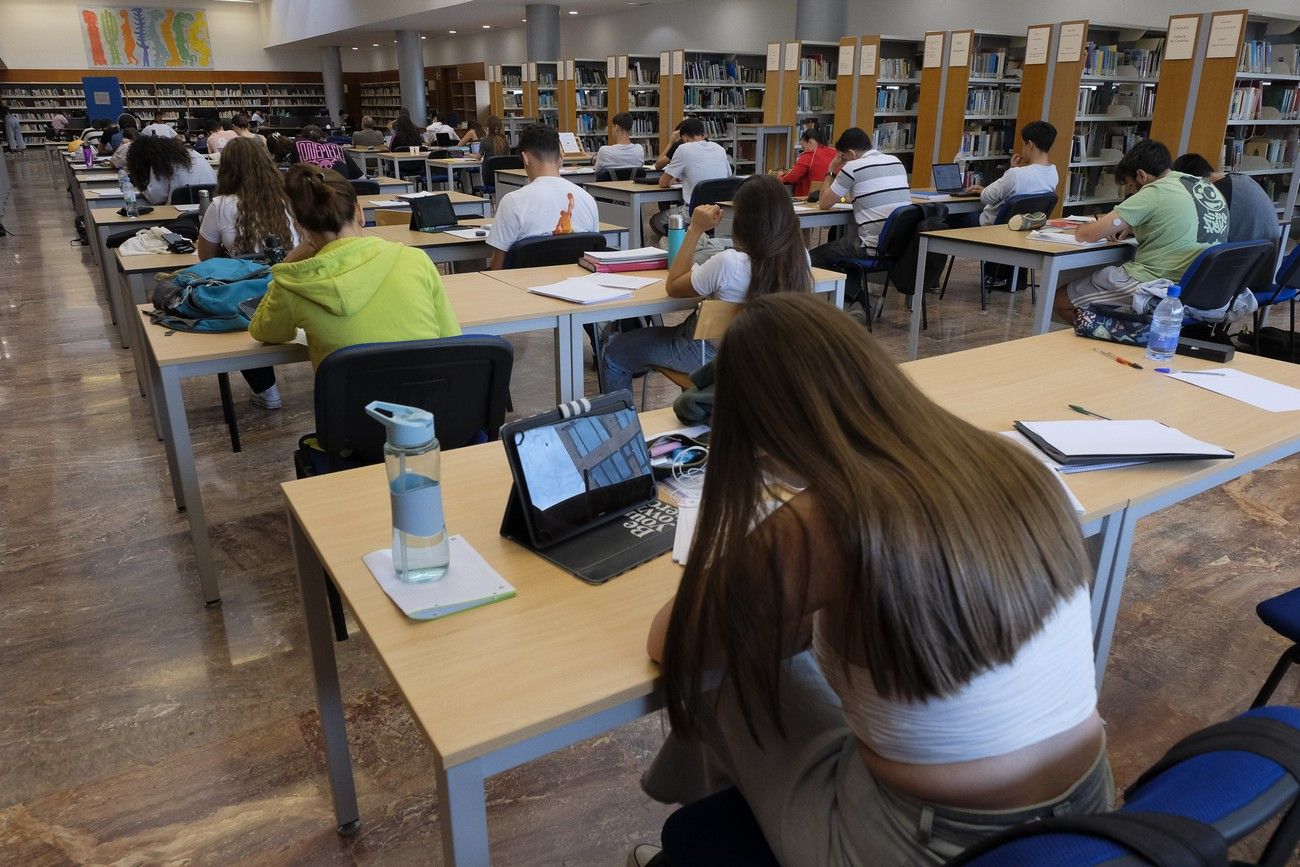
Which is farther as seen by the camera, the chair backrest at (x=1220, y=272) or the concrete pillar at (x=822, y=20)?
the concrete pillar at (x=822, y=20)

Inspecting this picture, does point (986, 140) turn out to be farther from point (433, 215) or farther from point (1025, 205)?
point (433, 215)

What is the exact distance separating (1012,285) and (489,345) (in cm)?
522

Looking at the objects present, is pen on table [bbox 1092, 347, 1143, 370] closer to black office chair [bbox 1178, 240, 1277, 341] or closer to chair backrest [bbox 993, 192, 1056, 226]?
black office chair [bbox 1178, 240, 1277, 341]

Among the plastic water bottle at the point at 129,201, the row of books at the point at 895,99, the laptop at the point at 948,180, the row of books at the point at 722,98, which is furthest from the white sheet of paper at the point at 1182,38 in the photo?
the plastic water bottle at the point at 129,201

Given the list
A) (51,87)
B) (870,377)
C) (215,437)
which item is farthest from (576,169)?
(51,87)

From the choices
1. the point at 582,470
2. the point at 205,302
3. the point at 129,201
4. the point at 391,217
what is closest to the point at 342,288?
the point at 205,302

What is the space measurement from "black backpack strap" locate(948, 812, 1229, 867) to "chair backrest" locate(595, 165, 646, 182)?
7.77m

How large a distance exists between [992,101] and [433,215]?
6162 mm

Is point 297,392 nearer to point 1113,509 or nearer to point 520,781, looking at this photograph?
point 520,781

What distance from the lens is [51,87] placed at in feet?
70.5

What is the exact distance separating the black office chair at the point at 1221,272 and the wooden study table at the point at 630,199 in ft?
13.0

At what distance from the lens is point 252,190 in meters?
3.62

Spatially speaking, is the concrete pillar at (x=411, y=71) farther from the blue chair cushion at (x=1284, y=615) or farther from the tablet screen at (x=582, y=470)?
the blue chair cushion at (x=1284, y=615)

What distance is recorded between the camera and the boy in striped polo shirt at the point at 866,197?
5676 mm
